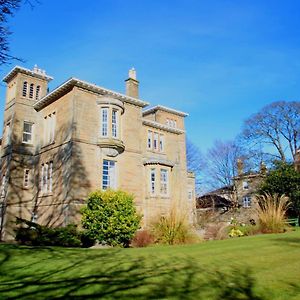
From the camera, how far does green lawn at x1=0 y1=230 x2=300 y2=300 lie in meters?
5.20

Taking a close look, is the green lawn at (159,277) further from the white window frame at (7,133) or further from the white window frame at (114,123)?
the white window frame at (7,133)

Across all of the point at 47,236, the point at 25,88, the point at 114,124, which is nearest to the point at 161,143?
the point at 114,124

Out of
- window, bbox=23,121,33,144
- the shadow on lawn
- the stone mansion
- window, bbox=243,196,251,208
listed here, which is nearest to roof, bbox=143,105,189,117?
the stone mansion

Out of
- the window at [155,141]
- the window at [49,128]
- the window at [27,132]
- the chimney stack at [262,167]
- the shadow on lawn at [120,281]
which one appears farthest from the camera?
the chimney stack at [262,167]

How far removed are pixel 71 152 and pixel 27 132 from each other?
6704 mm

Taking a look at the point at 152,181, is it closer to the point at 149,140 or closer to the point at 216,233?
the point at 149,140

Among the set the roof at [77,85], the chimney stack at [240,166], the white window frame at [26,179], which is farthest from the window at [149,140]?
→ the chimney stack at [240,166]

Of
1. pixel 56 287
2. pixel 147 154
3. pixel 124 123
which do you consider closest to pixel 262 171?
pixel 147 154

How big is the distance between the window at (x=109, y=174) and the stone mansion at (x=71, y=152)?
7 centimetres

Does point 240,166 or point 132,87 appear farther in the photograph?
point 240,166

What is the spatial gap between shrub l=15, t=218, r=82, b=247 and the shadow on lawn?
24.3ft

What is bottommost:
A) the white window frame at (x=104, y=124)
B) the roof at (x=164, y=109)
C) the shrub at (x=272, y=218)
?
the shrub at (x=272, y=218)

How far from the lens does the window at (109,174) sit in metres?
22.3

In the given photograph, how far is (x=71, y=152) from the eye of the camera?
20.5 meters
